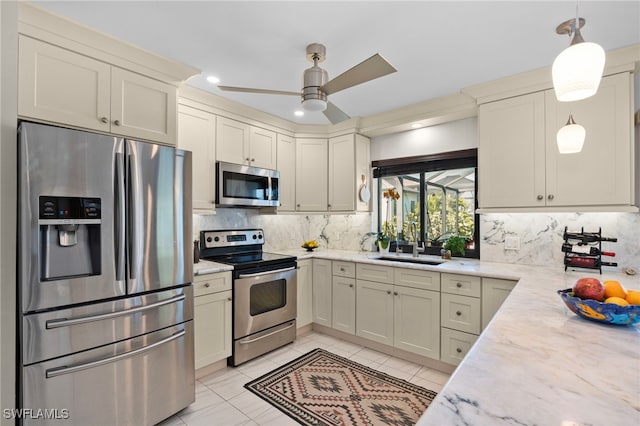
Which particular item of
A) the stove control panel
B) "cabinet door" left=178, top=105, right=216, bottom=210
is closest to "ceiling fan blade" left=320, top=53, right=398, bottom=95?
"cabinet door" left=178, top=105, right=216, bottom=210

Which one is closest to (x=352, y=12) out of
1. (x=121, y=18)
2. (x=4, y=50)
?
(x=121, y=18)

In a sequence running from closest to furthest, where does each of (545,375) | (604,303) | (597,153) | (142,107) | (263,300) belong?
1. (545,375)
2. (604,303)
3. (142,107)
4. (597,153)
5. (263,300)

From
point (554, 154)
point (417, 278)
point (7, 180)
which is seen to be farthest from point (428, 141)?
point (7, 180)

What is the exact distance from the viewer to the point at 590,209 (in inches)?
85.7

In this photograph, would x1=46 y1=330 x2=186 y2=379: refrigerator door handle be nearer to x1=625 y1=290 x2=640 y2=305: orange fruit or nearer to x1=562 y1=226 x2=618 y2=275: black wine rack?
x1=625 y1=290 x2=640 y2=305: orange fruit

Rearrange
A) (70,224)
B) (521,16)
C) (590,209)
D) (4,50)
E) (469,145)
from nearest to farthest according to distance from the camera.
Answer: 1. (4,50)
2. (70,224)
3. (521,16)
4. (590,209)
5. (469,145)

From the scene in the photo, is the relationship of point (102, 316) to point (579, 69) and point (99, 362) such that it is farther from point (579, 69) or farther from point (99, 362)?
point (579, 69)

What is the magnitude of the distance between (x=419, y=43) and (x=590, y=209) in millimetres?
1708

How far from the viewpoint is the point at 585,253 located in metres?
2.23

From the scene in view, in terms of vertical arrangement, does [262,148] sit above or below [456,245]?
above

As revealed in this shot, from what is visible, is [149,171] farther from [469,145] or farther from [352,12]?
[469,145]

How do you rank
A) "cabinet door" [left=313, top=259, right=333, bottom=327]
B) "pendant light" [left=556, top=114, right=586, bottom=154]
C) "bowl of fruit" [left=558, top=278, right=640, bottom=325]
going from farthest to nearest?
"cabinet door" [left=313, top=259, right=333, bottom=327] → "pendant light" [left=556, top=114, right=586, bottom=154] → "bowl of fruit" [left=558, top=278, right=640, bottom=325]

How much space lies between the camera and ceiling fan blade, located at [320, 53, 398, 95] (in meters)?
1.45

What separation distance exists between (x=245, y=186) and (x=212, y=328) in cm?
135
